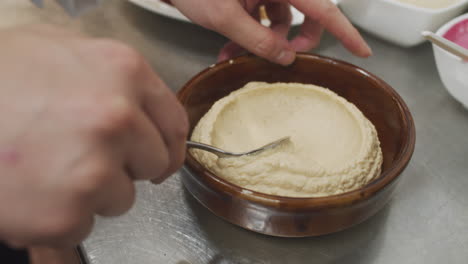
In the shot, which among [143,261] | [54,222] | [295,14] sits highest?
[54,222]

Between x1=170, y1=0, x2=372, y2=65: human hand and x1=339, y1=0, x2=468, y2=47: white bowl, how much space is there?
0.53ft

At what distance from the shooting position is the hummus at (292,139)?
1.88 feet

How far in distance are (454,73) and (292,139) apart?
0.36m

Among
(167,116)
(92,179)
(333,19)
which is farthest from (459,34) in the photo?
(92,179)

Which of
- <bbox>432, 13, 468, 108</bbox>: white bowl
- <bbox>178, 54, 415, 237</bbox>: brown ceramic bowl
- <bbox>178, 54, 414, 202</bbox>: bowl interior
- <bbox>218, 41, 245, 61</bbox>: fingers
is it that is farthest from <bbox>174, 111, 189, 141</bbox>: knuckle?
<bbox>432, 13, 468, 108</bbox>: white bowl

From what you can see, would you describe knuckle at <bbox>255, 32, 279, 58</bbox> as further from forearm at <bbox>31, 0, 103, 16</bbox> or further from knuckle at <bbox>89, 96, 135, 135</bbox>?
forearm at <bbox>31, 0, 103, 16</bbox>

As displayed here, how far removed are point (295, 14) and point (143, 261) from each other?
68cm

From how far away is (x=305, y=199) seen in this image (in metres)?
Answer: 0.50

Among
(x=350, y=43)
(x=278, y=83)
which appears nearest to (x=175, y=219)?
(x=278, y=83)

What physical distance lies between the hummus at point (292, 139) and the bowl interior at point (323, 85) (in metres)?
0.03

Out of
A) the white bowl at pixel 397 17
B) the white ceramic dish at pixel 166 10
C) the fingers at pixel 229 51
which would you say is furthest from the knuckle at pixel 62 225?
the white bowl at pixel 397 17

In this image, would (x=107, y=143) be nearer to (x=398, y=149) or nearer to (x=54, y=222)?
(x=54, y=222)

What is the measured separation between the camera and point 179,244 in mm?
614

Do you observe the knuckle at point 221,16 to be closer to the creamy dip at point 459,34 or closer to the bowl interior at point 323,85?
the bowl interior at point 323,85
